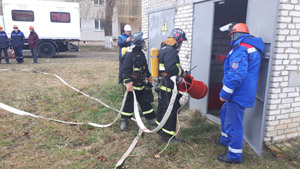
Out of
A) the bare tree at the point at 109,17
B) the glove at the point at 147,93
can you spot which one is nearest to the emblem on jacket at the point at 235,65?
the glove at the point at 147,93

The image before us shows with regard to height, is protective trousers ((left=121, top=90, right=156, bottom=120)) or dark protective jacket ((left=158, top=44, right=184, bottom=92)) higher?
dark protective jacket ((left=158, top=44, right=184, bottom=92))

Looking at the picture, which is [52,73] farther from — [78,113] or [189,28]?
[189,28]

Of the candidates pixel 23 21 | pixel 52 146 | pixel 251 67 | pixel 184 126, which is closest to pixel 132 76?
pixel 184 126

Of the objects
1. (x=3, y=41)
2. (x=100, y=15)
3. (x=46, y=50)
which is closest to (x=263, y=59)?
(x=3, y=41)

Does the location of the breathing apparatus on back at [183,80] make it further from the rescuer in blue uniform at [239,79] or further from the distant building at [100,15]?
the distant building at [100,15]

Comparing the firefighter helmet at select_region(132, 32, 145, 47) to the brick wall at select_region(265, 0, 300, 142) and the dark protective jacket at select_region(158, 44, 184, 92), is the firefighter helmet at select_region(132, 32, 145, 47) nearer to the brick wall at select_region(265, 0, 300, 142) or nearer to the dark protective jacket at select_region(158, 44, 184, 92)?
the dark protective jacket at select_region(158, 44, 184, 92)

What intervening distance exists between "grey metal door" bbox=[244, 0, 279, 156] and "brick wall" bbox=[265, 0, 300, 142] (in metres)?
0.12

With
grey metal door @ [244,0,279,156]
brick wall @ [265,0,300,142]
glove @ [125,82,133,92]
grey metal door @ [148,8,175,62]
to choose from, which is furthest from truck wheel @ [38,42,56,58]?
brick wall @ [265,0,300,142]

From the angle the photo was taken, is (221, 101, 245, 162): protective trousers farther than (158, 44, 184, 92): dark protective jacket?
No

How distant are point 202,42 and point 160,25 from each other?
1.98 metres

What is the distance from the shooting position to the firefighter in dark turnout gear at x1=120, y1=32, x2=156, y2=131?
4066 mm

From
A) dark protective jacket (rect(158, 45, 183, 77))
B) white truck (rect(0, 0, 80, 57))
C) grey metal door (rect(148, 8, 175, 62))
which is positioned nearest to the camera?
dark protective jacket (rect(158, 45, 183, 77))

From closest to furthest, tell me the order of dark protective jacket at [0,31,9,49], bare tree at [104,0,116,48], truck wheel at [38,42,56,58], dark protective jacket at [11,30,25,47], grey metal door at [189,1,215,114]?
grey metal door at [189,1,215,114]
dark protective jacket at [0,31,9,49]
dark protective jacket at [11,30,25,47]
truck wheel at [38,42,56,58]
bare tree at [104,0,116,48]

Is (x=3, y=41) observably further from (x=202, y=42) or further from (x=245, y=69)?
(x=245, y=69)
